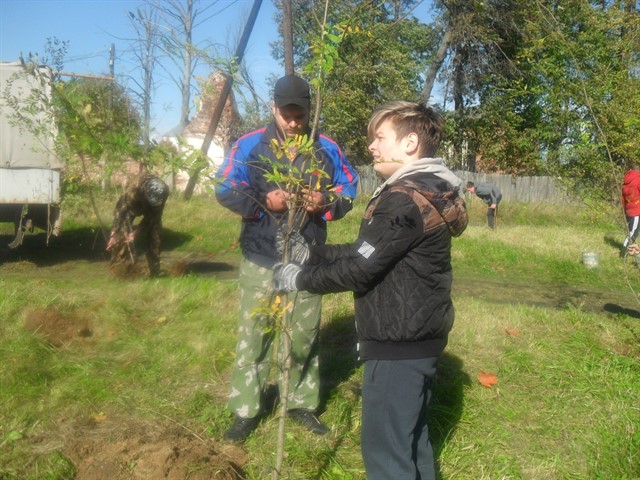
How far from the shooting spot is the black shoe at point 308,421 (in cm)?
361

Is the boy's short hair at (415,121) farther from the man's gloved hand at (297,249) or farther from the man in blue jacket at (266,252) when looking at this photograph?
the man in blue jacket at (266,252)

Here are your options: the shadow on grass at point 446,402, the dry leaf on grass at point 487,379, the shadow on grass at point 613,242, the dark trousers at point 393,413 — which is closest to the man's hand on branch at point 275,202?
the dark trousers at point 393,413

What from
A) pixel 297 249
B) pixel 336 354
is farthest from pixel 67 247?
pixel 297 249

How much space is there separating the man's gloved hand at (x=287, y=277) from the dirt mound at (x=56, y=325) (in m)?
2.96

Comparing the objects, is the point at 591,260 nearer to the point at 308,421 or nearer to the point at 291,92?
the point at 308,421

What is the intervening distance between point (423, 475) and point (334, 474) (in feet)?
2.29

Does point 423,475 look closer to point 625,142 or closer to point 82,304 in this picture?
point 625,142

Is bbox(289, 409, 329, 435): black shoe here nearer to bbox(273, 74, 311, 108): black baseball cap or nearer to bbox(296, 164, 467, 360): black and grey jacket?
bbox(296, 164, 467, 360): black and grey jacket

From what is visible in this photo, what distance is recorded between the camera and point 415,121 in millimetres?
2562

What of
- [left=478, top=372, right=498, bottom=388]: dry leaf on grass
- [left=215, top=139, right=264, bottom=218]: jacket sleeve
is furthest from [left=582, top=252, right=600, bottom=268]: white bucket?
[left=215, top=139, right=264, bottom=218]: jacket sleeve

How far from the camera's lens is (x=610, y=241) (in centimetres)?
1323

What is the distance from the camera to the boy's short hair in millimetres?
2562

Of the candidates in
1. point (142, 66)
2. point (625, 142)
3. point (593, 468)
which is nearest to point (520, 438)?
point (593, 468)

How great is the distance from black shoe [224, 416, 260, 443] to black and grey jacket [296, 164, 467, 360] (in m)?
1.22
